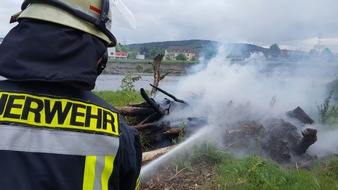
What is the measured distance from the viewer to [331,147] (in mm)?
6129

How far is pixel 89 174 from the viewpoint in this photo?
→ 1.34 metres

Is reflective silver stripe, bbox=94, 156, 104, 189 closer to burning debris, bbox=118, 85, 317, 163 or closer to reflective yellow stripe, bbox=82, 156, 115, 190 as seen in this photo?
reflective yellow stripe, bbox=82, 156, 115, 190

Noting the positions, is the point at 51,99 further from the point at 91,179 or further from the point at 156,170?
the point at 156,170

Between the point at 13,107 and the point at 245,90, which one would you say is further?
the point at 245,90

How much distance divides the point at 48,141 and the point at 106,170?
0.27 metres

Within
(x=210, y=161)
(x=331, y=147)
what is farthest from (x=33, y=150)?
(x=331, y=147)

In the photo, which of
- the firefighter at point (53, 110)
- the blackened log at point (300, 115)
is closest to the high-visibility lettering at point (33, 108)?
the firefighter at point (53, 110)

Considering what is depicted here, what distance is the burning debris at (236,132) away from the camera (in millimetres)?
5465

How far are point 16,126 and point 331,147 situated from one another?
238 inches

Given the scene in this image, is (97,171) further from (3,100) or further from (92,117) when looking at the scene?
(3,100)

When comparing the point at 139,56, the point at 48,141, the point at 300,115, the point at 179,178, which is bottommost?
the point at 179,178

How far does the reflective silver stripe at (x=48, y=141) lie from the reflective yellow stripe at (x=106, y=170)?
0.04 metres

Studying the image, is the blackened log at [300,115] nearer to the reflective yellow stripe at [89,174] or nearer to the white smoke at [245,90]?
the white smoke at [245,90]

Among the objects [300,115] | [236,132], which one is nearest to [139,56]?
[300,115]
